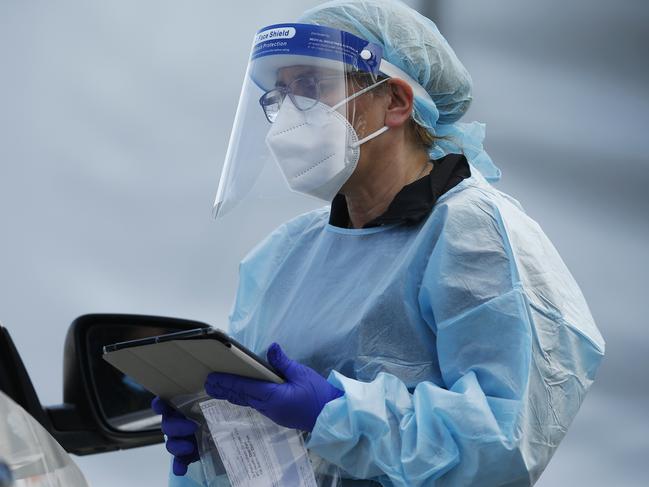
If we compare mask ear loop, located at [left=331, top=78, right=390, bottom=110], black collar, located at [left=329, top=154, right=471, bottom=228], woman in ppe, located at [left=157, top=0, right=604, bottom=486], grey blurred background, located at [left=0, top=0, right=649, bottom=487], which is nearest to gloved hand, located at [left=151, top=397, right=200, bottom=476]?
woman in ppe, located at [left=157, top=0, right=604, bottom=486]

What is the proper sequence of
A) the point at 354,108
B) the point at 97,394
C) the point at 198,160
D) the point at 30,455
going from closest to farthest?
the point at 30,455 < the point at 354,108 < the point at 97,394 < the point at 198,160

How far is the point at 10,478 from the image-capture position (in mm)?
889

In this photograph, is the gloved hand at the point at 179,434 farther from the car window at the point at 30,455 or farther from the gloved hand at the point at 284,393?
the car window at the point at 30,455

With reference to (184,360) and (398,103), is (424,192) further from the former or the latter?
(184,360)

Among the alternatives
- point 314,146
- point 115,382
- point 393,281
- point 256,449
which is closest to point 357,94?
point 314,146

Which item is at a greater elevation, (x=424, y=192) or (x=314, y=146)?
(x=314, y=146)

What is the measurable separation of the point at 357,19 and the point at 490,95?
1.42 m

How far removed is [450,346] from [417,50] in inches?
21.7

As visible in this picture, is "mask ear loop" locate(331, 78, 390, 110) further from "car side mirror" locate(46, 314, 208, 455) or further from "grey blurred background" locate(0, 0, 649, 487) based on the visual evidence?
"grey blurred background" locate(0, 0, 649, 487)

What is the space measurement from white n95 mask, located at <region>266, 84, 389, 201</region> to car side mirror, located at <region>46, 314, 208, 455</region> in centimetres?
56

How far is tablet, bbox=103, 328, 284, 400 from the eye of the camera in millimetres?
1382

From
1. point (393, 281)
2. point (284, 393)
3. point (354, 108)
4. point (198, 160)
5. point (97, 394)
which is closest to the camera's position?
point (284, 393)

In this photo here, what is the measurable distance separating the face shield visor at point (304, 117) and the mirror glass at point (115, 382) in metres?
0.49

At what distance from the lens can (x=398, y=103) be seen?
176 cm
